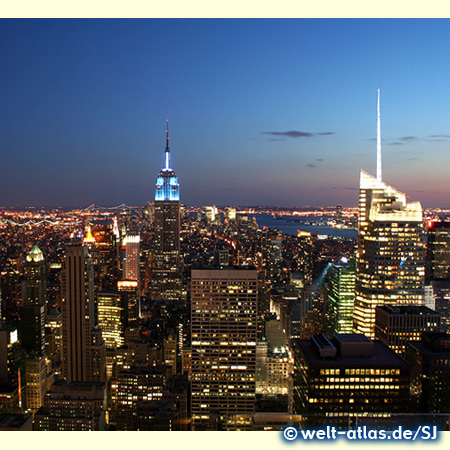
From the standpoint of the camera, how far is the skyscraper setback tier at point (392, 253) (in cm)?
1153

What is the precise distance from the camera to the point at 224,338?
923 centimetres

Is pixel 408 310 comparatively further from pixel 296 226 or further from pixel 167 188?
pixel 167 188

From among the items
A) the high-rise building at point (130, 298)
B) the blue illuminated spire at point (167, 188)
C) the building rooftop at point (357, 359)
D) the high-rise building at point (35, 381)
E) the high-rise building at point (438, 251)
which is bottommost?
the high-rise building at point (35, 381)

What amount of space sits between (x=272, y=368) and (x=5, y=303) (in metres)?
7.16

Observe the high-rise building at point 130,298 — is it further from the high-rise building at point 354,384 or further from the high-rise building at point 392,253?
the high-rise building at point 354,384

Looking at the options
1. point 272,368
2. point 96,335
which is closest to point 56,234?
point 96,335

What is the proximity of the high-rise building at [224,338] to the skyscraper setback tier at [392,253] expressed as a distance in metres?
3.60

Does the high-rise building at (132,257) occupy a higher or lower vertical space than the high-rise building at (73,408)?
higher

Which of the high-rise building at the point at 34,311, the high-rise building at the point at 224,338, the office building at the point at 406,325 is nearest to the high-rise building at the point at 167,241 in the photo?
the high-rise building at the point at 34,311

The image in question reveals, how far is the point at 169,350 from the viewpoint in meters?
11.6

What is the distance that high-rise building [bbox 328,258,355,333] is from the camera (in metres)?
12.2

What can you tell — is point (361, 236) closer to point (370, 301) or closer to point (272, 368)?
point (370, 301)

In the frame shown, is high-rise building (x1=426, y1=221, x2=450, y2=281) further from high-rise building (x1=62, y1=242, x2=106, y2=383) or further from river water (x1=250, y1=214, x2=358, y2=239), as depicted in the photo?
high-rise building (x1=62, y1=242, x2=106, y2=383)

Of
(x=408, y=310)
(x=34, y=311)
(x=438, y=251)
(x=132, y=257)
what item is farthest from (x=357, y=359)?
(x=132, y=257)
